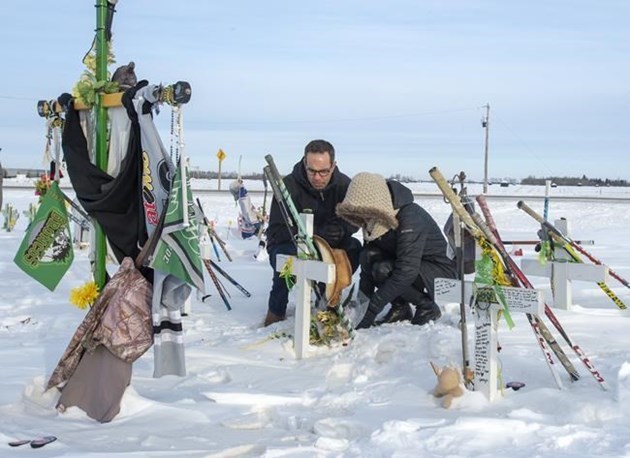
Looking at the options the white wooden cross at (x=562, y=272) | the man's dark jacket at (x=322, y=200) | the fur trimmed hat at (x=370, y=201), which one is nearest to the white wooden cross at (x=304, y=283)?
the fur trimmed hat at (x=370, y=201)

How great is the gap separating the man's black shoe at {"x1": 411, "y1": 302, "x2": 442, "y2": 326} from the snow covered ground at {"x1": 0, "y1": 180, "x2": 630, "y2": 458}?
8 centimetres

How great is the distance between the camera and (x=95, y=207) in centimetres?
412

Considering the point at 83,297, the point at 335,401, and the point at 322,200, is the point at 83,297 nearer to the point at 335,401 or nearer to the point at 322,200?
the point at 335,401

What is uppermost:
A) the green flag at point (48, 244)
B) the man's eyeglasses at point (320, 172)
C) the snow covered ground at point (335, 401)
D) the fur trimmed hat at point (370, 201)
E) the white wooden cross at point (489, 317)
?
the man's eyeglasses at point (320, 172)

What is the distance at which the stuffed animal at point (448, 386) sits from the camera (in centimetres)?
374

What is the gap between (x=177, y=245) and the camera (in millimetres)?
3824

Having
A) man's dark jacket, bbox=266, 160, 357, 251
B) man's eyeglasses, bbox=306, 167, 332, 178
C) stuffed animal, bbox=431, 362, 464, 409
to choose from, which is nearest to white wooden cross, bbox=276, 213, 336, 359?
man's eyeglasses, bbox=306, 167, 332, 178

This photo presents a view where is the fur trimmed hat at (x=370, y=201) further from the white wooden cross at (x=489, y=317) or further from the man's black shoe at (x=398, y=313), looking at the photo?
the white wooden cross at (x=489, y=317)

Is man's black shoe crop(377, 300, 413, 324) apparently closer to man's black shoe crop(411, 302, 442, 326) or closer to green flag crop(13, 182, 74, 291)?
man's black shoe crop(411, 302, 442, 326)

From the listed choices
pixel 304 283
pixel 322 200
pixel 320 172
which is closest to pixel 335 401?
pixel 304 283

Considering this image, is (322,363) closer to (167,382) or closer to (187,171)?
(167,382)

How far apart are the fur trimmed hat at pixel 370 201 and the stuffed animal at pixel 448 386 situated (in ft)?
5.90

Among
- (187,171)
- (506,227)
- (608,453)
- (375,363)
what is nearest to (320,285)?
(375,363)

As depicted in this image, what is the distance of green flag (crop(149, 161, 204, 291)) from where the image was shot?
3822mm
